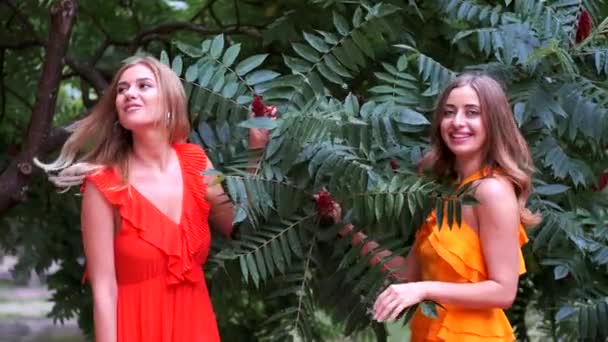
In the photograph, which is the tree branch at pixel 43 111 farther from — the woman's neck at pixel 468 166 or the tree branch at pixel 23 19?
the woman's neck at pixel 468 166

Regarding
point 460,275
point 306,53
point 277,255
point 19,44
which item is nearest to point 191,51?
point 306,53

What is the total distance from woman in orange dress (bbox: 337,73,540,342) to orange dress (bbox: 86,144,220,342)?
56cm

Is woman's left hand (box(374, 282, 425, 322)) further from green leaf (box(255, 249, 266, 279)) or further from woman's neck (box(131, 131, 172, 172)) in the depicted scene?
woman's neck (box(131, 131, 172, 172))

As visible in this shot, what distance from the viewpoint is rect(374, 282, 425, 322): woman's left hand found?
2.76 metres

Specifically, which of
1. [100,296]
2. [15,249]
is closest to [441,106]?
[100,296]

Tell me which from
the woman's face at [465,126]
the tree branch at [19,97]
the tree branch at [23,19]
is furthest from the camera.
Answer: the tree branch at [19,97]

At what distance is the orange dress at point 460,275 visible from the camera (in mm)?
2895

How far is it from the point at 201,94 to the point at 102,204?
2.10 ft

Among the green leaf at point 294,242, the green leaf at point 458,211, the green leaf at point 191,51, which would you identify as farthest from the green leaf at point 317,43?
the green leaf at point 458,211

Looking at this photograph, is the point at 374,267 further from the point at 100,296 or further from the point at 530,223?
the point at 100,296

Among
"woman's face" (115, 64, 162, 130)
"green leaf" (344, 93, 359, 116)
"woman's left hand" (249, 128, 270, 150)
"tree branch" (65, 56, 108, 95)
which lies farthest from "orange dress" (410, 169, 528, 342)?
"tree branch" (65, 56, 108, 95)

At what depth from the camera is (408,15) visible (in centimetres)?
397

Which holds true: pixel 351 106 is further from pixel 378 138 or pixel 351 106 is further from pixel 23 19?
pixel 23 19

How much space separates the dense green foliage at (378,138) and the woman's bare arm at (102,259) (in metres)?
0.37
